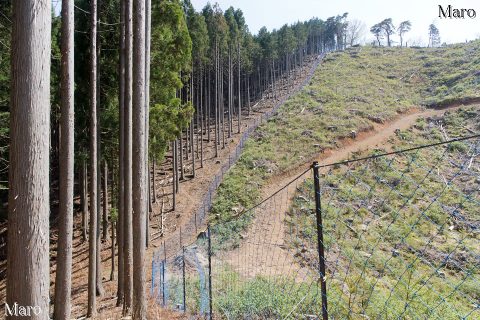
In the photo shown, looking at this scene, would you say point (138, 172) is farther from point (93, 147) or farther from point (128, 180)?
point (93, 147)

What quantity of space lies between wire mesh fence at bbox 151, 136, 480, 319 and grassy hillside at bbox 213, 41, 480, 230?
282 centimetres

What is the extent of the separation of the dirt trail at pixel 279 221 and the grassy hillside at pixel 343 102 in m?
0.69

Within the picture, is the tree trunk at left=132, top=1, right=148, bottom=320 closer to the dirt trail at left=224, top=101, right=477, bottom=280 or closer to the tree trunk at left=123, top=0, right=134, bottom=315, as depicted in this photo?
the tree trunk at left=123, top=0, right=134, bottom=315

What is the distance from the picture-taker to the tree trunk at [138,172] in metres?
7.02

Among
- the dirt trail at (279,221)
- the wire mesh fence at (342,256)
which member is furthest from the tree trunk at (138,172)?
the dirt trail at (279,221)

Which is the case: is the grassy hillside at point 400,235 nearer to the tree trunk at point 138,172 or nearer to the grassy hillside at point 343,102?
the tree trunk at point 138,172

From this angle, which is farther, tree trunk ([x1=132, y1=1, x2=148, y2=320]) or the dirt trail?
the dirt trail

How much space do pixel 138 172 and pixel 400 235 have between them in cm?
1047

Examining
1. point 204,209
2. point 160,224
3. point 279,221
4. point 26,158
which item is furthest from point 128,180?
point 204,209

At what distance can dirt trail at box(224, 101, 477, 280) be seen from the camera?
39.1 feet

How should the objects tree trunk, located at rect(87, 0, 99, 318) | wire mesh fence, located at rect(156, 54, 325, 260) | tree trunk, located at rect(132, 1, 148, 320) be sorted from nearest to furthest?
tree trunk, located at rect(132, 1, 148, 320)
tree trunk, located at rect(87, 0, 99, 318)
wire mesh fence, located at rect(156, 54, 325, 260)

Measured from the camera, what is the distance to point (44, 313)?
3.49 meters

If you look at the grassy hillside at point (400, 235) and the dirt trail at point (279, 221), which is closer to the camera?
the grassy hillside at point (400, 235)

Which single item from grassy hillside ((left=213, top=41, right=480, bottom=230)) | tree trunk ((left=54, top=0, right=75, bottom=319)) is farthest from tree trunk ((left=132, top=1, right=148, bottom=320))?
grassy hillside ((left=213, top=41, right=480, bottom=230))
